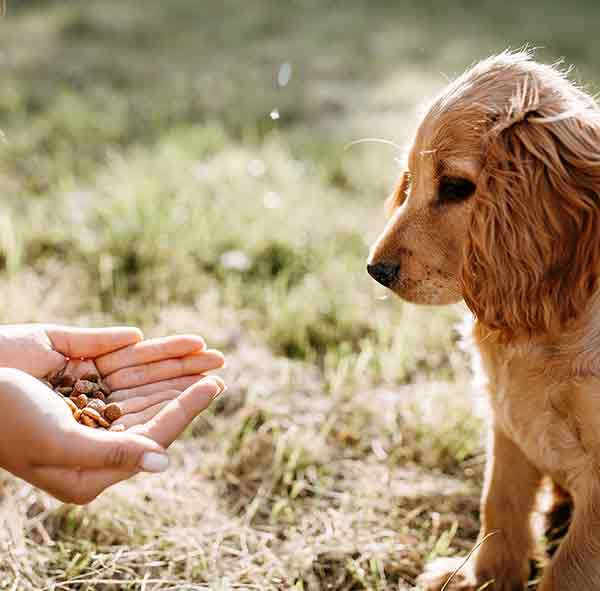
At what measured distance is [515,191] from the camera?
1.69m

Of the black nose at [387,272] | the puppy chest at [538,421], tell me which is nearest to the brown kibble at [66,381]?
the black nose at [387,272]

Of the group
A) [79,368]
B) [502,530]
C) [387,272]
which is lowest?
[502,530]

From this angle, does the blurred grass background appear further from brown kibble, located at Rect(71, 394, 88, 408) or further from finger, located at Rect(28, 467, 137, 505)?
finger, located at Rect(28, 467, 137, 505)

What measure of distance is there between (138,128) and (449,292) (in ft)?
10.7

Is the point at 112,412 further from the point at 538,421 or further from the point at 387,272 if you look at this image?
the point at 538,421

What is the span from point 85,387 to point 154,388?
17 centimetres

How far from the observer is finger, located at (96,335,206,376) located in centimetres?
194

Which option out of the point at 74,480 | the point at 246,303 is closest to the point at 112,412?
the point at 74,480

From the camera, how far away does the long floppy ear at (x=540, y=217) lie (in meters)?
1.69

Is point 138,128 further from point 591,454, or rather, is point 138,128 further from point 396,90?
point 591,454

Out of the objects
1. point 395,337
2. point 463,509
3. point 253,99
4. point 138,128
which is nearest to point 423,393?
point 395,337

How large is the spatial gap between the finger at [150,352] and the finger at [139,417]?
17 cm

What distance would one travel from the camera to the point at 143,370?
1.97m

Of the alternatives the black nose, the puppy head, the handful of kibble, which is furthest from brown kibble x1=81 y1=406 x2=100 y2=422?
the puppy head
